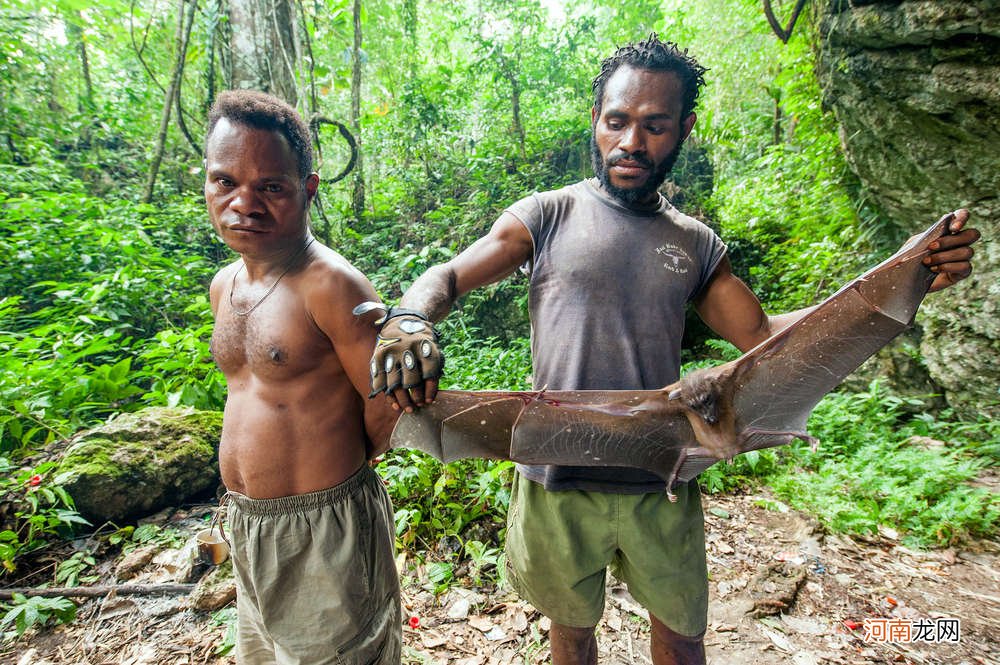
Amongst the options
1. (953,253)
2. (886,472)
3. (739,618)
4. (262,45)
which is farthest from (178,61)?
(886,472)

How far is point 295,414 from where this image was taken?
4.50ft

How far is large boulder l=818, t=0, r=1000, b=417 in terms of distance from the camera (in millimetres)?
3002

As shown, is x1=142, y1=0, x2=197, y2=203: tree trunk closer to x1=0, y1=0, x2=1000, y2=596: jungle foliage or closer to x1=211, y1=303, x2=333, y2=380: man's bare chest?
x1=0, y1=0, x2=1000, y2=596: jungle foliage

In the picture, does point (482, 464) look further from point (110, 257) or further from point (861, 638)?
point (110, 257)

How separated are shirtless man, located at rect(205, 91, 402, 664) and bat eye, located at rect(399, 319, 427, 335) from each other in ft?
0.69

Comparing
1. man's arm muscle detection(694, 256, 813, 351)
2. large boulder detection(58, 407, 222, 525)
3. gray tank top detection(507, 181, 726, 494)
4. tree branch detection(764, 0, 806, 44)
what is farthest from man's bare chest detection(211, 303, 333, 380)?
tree branch detection(764, 0, 806, 44)

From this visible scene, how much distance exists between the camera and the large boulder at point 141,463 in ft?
9.25

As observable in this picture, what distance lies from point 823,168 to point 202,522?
654 cm

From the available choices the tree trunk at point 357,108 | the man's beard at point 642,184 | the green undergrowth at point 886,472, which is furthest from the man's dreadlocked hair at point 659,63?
the tree trunk at point 357,108

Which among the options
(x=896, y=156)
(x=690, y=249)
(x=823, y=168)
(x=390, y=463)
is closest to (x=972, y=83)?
(x=896, y=156)

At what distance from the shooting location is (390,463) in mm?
3303

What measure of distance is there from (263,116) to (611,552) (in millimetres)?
1779

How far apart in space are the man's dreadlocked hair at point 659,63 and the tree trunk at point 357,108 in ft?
18.8

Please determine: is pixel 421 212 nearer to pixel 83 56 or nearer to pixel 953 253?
pixel 83 56
